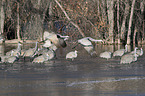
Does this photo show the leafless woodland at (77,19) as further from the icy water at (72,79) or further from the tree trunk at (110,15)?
the icy water at (72,79)

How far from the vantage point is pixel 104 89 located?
9.98m

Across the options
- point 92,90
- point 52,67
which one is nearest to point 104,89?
point 92,90

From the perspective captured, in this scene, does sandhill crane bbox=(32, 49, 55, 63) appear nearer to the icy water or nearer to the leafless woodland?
the icy water

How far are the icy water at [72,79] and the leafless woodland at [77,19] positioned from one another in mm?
14709

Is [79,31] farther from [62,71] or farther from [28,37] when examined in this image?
[62,71]

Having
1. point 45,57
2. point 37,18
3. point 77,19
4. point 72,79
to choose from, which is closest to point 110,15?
point 77,19

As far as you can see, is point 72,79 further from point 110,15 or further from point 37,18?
point 37,18

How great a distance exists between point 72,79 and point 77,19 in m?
20.4

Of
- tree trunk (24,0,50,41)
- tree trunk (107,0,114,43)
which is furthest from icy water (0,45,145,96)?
tree trunk (24,0,50,41)

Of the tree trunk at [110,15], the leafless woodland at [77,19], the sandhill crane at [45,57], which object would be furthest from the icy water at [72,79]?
the leafless woodland at [77,19]

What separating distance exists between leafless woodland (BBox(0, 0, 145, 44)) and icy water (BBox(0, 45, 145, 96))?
579 inches

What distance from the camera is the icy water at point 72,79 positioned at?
31.7 feet

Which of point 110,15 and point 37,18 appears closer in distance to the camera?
point 110,15

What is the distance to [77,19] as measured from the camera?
105 feet
